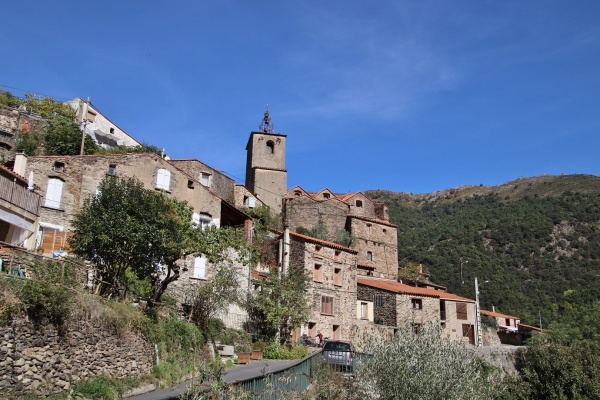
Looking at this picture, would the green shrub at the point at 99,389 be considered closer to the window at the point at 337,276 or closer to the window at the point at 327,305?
the window at the point at 327,305

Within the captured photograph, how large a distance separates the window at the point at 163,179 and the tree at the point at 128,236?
9.44m

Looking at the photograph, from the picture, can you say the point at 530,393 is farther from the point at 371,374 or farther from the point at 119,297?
the point at 119,297

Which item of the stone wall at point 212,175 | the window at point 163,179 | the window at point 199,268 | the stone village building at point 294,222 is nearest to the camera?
the stone village building at point 294,222

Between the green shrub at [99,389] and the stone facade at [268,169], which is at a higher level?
the stone facade at [268,169]

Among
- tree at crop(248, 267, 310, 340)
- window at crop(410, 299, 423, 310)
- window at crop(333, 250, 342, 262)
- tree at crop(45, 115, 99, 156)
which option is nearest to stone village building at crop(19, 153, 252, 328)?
tree at crop(248, 267, 310, 340)

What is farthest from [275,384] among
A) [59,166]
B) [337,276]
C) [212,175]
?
[212,175]

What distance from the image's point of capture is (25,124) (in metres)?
42.3

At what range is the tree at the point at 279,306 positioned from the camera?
1210 inches

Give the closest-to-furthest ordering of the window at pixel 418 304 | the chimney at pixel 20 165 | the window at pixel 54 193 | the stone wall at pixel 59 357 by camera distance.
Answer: the stone wall at pixel 59 357 < the chimney at pixel 20 165 < the window at pixel 54 193 < the window at pixel 418 304

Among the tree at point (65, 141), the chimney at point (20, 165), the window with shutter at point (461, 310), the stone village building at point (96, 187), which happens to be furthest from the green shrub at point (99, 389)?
Answer: the window with shutter at point (461, 310)

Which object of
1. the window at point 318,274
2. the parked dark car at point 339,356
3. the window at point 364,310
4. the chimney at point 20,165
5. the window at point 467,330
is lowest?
the parked dark car at point 339,356

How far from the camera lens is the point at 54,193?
2844cm

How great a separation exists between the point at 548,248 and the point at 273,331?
240 feet

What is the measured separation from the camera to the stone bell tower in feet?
184
